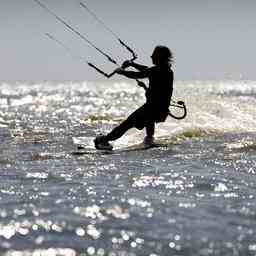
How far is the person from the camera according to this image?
20.0 metres

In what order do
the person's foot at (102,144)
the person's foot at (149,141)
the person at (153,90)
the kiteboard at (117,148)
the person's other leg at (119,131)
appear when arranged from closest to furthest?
the person at (153,90) < the kiteboard at (117,148) < the person's foot at (102,144) < the person's other leg at (119,131) < the person's foot at (149,141)

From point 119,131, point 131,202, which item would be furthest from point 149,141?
point 131,202

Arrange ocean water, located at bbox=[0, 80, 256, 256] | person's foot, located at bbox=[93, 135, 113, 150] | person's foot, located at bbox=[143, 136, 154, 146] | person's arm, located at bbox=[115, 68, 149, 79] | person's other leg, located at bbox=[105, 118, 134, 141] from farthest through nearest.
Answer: person's foot, located at bbox=[143, 136, 154, 146] → person's other leg, located at bbox=[105, 118, 134, 141] → person's foot, located at bbox=[93, 135, 113, 150] → person's arm, located at bbox=[115, 68, 149, 79] → ocean water, located at bbox=[0, 80, 256, 256]

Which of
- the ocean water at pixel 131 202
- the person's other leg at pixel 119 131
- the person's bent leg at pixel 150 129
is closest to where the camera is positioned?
the ocean water at pixel 131 202

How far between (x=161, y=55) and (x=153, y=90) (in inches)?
44.3

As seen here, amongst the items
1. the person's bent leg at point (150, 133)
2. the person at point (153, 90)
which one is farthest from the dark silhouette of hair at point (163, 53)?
the person's bent leg at point (150, 133)

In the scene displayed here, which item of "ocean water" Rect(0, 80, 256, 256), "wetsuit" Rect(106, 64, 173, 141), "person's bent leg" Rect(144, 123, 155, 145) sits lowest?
"ocean water" Rect(0, 80, 256, 256)

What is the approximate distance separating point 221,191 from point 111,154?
695 cm

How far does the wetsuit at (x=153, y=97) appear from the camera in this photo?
2002 centimetres

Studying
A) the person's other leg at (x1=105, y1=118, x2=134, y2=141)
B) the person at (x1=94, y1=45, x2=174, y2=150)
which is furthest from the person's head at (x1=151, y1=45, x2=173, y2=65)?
the person's other leg at (x1=105, y1=118, x2=134, y2=141)

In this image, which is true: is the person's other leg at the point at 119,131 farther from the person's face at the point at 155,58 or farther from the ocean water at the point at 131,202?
the person's face at the point at 155,58

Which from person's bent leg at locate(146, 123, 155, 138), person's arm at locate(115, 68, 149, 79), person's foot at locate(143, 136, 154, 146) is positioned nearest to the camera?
person's arm at locate(115, 68, 149, 79)

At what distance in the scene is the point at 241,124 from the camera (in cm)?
3359

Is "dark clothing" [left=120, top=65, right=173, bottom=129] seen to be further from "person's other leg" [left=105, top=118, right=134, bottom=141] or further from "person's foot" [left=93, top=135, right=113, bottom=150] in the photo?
"person's foot" [left=93, top=135, right=113, bottom=150]
